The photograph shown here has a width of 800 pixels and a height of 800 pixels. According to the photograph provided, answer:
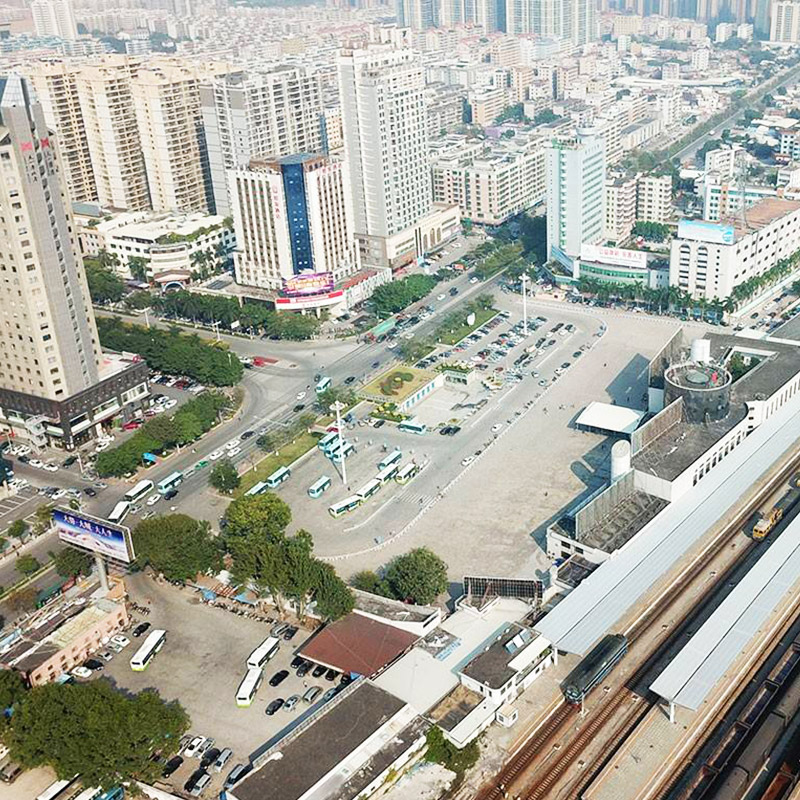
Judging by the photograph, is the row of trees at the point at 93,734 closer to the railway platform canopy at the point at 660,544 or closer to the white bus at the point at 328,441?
the railway platform canopy at the point at 660,544

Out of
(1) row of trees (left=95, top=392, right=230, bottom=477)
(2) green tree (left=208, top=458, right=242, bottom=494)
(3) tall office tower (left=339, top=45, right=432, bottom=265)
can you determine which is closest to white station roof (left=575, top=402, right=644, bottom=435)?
(2) green tree (left=208, top=458, right=242, bottom=494)

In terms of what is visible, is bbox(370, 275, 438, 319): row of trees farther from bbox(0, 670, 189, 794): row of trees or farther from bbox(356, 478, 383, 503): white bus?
bbox(0, 670, 189, 794): row of trees

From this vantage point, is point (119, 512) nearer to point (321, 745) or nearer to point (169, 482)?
point (169, 482)

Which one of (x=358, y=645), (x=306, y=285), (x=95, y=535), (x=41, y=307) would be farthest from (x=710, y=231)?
(x=95, y=535)

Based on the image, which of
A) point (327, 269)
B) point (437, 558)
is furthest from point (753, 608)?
point (327, 269)

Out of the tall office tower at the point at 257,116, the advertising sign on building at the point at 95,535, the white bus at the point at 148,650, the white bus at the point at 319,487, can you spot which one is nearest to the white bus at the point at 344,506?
the white bus at the point at 319,487

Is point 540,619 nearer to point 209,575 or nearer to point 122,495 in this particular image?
point 209,575
